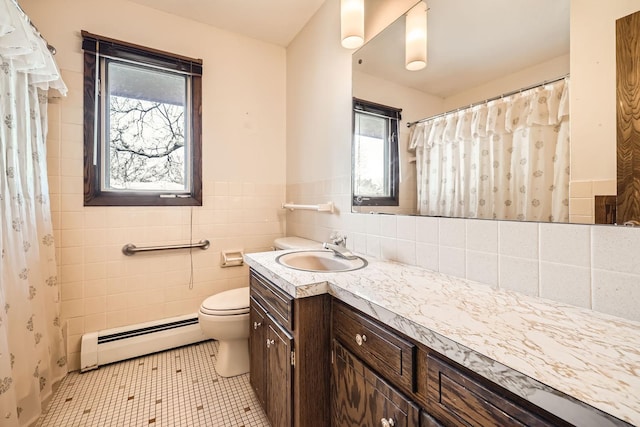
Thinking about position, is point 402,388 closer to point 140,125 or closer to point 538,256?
point 538,256

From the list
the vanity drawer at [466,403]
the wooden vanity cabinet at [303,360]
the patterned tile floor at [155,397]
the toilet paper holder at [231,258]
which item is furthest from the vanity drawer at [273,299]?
the toilet paper holder at [231,258]

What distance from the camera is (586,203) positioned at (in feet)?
2.42

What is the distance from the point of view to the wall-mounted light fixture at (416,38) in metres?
1.20

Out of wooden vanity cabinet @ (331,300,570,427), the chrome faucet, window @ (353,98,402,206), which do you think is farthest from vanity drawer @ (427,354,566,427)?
window @ (353,98,402,206)

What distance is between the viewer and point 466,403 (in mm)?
539

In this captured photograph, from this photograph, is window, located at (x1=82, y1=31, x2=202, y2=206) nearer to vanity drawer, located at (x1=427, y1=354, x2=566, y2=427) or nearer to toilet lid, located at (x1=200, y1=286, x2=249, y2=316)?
toilet lid, located at (x1=200, y1=286, x2=249, y2=316)

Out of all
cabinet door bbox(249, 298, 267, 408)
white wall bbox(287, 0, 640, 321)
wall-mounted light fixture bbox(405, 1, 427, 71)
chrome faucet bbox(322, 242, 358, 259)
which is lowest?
cabinet door bbox(249, 298, 267, 408)

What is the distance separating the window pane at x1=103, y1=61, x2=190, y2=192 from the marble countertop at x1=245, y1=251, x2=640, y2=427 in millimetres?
1573

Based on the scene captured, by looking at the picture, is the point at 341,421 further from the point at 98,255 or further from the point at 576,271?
the point at 98,255

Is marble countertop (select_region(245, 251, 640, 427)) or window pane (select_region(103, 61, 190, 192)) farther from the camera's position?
window pane (select_region(103, 61, 190, 192))

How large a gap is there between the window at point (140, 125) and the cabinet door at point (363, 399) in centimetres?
167

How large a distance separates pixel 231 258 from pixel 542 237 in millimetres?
1993

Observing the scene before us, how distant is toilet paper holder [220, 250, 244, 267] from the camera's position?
2152 millimetres

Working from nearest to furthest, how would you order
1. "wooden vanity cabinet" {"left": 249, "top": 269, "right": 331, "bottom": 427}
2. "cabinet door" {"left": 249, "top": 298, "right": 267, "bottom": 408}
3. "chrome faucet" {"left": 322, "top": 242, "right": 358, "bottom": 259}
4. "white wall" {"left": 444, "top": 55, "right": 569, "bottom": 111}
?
"white wall" {"left": 444, "top": 55, "right": 569, "bottom": 111}, "wooden vanity cabinet" {"left": 249, "top": 269, "right": 331, "bottom": 427}, "cabinet door" {"left": 249, "top": 298, "right": 267, "bottom": 408}, "chrome faucet" {"left": 322, "top": 242, "right": 358, "bottom": 259}
